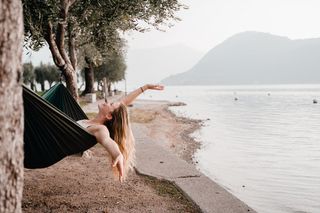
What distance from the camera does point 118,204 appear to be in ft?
20.7

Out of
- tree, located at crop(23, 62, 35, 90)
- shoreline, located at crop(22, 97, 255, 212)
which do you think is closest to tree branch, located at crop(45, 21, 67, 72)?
shoreline, located at crop(22, 97, 255, 212)

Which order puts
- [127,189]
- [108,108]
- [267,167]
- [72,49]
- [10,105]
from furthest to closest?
[267,167]
[72,49]
[127,189]
[108,108]
[10,105]

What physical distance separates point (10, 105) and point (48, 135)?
295 cm

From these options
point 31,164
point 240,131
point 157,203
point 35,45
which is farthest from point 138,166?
point 240,131

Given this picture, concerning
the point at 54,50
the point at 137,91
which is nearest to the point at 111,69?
the point at 54,50

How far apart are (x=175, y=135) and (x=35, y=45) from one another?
36.4ft

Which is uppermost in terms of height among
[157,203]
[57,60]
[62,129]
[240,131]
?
[57,60]

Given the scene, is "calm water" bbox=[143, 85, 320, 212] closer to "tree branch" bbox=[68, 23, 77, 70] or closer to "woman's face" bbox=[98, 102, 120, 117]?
"woman's face" bbox=[98, 102, 120, 117]

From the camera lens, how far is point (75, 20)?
11742mm

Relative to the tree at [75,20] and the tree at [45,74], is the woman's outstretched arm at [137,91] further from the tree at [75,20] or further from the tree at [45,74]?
the tree at [45,74]

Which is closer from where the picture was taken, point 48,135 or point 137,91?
point 48,135

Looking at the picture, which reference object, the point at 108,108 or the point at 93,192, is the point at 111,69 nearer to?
the point at 93,192

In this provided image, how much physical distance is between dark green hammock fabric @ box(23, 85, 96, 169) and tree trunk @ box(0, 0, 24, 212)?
234cm

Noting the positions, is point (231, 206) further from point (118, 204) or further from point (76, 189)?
point (76, 189)
